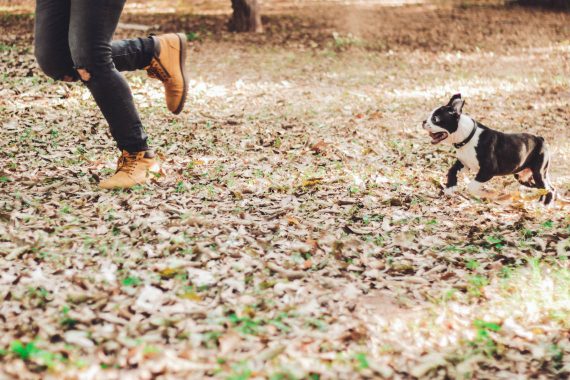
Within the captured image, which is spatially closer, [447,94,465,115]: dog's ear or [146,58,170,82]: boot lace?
[146,58,170,82]: boot lace

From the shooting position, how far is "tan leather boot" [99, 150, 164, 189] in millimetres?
4361

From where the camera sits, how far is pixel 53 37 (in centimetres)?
379

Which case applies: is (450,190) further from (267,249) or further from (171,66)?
(171,66)

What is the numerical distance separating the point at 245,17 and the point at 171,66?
8524 millimetres

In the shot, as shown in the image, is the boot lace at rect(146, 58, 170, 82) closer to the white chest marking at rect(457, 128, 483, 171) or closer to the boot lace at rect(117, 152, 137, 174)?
the boot lace at rect(117, 152, 137, 174)

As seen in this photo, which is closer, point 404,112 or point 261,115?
point 261,115

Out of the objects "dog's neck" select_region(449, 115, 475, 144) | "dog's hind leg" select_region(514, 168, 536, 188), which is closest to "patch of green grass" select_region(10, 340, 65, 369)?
"dog's neck" select_region(449, 115, 475, 144)

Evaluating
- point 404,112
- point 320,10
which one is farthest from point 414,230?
point 320,10

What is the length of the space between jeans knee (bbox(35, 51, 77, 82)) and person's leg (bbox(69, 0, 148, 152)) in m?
0.18

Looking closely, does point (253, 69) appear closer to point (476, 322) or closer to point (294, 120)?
point (294, 120)

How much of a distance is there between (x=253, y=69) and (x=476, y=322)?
750cm

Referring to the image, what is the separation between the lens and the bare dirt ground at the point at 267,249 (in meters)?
2.73

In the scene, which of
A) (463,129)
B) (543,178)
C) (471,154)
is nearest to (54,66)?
(463,129)

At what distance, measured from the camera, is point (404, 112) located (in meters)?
8.12
